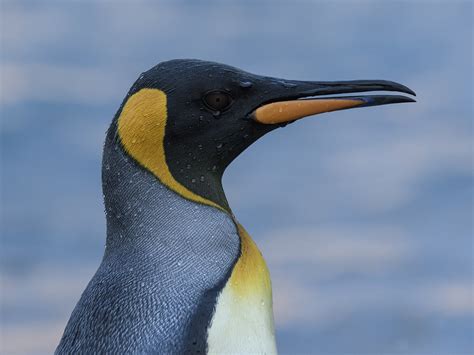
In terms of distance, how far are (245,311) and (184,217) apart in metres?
0.30

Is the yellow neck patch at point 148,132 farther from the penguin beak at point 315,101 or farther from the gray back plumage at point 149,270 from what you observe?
the penguin beak at point 315,101

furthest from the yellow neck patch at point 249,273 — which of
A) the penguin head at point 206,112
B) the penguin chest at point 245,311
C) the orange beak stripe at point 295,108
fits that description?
the orange beak stripe at point 295,108

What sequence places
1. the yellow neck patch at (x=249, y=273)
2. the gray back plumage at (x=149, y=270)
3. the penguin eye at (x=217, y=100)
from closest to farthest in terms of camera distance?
the gray back plumage at (x=149, y=270) < the yellow neck patch at (x=249, y=273) < the penguin eye at (x=217, y=100)

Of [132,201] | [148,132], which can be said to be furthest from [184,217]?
Result: [148,132]

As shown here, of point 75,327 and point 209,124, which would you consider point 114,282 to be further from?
point 209,124

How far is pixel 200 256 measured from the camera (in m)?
2.96

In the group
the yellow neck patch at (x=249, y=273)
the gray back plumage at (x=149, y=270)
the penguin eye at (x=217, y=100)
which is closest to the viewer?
the gray back plumage at (x=149, y=270)

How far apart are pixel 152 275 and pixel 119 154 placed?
1.19ft

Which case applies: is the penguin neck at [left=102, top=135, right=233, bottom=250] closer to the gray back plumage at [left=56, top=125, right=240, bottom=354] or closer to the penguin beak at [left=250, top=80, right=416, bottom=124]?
the gray back plumage at [left=56, top=125, right=240, bottom=354]

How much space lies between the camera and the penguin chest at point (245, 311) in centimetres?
284

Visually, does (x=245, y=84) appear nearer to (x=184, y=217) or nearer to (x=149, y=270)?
(x=184, y=217)

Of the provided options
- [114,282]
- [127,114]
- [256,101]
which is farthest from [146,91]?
[114,282]

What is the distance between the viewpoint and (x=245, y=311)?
116 inches

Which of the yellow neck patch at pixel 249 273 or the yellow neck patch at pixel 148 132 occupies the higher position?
the yellow neck patch at pixel 148 132
